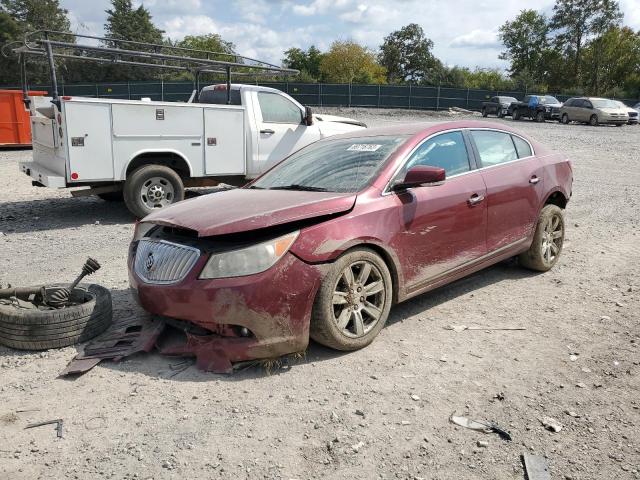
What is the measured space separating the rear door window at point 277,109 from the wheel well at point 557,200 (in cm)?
527

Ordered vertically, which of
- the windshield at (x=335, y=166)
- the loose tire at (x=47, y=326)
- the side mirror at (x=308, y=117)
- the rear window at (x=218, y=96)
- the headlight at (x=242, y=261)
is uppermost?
the rear window at (x=218, y=96)

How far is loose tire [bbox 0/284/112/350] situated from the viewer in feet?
13.1

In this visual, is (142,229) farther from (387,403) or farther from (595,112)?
(595,112)

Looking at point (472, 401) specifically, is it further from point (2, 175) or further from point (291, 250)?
point (2, 175)

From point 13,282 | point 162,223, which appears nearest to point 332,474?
point 162,223

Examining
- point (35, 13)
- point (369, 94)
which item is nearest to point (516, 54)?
point (369, 94)

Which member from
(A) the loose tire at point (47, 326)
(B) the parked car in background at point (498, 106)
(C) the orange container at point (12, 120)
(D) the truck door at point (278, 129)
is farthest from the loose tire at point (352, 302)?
(B) the parked car in background at point (498, 106)

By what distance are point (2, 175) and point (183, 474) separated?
13.0 metres

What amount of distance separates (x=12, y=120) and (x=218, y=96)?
1230cm

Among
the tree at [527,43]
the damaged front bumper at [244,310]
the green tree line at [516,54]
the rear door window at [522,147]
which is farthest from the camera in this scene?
the tree at [527,43]

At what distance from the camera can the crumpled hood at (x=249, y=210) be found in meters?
3.72

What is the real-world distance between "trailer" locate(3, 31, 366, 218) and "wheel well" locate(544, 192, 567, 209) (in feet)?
16.7

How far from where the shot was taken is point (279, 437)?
305 cm

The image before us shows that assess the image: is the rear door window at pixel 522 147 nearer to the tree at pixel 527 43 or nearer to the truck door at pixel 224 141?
the truck door at pixel 224 141
